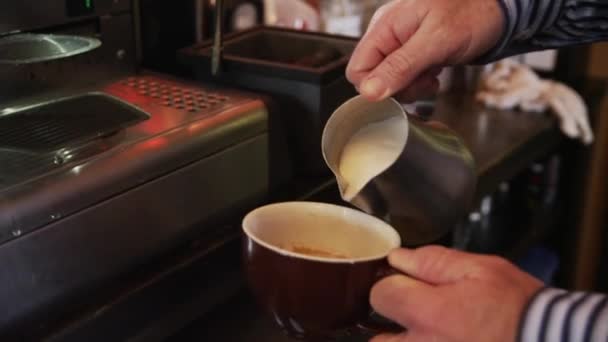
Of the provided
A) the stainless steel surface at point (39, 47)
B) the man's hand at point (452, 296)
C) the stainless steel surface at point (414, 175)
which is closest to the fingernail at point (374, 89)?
the stainless steel surface at point (414, 175)

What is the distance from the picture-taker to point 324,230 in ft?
1.77

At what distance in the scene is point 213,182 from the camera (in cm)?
62

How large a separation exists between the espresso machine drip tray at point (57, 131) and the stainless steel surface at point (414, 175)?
17cm

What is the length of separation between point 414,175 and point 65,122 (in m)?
0.28

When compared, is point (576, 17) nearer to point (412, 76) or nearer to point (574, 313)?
point (412, 76)

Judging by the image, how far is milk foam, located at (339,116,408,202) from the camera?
53cm

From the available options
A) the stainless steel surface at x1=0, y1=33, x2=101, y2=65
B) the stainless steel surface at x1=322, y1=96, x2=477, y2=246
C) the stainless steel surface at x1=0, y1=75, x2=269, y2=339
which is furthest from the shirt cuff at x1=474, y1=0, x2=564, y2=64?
the stainless steel surface at x1=0, y1=33, x2=101, y2=65

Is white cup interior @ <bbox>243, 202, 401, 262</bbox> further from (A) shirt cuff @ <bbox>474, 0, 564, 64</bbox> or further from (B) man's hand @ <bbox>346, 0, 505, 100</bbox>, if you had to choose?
(A) shirt cuff @ <bbox>474, 0, 564, 64</bbox>

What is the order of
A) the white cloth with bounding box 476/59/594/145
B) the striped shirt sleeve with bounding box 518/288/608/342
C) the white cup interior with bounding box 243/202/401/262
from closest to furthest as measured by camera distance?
the striped shirt sleeve with bounding box 518/288/608/342 → the white cup interior with bounding box 243/202/401/262 → the white cloth with bounding box 476/59/594/145

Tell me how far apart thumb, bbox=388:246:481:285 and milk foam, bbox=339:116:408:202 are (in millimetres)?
81

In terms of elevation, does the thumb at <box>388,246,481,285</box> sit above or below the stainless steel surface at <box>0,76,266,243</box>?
below

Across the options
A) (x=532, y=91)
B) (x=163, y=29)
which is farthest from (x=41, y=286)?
(x=532, y=91)

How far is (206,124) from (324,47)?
0.28 m

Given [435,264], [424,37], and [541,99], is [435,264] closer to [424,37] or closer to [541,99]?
[424,37]
